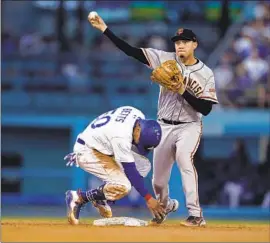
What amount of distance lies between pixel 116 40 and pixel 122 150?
41.5 inches

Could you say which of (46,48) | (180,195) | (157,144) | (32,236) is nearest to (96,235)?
(32,236)

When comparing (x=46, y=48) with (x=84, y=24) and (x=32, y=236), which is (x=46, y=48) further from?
(x=32, y=236)

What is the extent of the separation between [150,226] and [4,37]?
34.8ft

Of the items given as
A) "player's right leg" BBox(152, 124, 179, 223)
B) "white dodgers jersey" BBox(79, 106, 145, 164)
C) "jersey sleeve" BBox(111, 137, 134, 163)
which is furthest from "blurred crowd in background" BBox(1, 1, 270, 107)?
"jersey sleeve" BBox(111, 137, 134, 163)

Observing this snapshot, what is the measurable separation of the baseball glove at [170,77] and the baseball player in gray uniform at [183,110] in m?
0.16

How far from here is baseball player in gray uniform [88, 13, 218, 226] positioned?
933cm

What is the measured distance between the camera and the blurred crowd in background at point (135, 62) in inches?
647

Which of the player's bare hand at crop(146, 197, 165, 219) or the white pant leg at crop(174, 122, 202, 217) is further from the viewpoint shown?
the white pant leg at crop(174, 122, 202, 217)

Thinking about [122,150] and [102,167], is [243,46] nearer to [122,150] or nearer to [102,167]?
[102,167]

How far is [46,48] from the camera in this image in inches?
754

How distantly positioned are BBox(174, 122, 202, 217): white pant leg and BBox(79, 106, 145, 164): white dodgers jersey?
487 millimetres

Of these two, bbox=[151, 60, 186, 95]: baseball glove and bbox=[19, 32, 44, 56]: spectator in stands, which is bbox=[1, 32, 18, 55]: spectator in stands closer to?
bbox=[19, 32, 44, 56]: spectator in stands

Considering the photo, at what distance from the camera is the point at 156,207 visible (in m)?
9.02

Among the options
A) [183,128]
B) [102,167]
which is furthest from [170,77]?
[102,167]
